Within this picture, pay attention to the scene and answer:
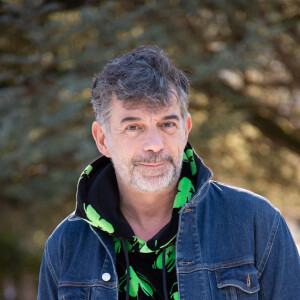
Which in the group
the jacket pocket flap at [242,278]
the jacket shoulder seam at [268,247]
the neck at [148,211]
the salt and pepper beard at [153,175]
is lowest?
the jacket pocket flap at [242,278]

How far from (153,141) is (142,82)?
0.25 meters

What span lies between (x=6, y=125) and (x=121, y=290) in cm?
330

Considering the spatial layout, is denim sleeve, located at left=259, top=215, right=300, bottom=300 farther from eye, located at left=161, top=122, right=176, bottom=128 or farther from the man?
eye, located at left=161, top=122, right=176, bottom=128

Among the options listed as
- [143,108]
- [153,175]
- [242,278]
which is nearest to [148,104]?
[143,108]

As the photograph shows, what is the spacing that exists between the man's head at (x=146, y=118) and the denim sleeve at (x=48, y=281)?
0.47 m

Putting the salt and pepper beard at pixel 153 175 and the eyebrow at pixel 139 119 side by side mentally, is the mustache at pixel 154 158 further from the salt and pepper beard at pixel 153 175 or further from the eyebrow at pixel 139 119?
the eyebrow at pixel 139 119

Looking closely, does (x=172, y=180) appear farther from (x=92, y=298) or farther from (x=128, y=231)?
(x=92, y=298)

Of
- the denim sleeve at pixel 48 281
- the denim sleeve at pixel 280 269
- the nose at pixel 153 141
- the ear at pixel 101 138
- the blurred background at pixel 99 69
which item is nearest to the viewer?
the denim sleeve at pixel 280 269

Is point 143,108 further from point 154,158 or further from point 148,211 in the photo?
point 148,211

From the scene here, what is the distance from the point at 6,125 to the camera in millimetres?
5227

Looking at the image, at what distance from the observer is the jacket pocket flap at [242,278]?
6.91 ft

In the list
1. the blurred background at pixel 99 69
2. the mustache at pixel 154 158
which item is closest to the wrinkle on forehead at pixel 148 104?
the mustache at pixel 154 158

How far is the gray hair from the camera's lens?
225 centimetres

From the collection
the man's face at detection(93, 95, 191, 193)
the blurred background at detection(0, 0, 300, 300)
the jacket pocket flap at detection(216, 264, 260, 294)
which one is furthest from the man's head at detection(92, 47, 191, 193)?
the blurred background at detection(0, 0, 300, 300)
